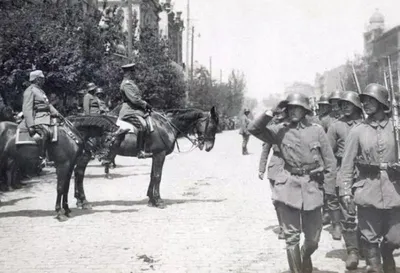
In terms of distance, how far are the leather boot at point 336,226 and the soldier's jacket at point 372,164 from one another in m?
2.08

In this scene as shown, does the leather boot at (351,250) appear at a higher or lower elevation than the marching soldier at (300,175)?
lower

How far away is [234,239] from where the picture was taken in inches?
311

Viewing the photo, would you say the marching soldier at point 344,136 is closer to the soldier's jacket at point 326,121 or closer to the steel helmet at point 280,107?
the soldier's jacket at point 326,121

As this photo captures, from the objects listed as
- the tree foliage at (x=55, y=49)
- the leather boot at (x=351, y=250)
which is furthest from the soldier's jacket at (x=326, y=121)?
the tree foliage at (x=55, y=49)

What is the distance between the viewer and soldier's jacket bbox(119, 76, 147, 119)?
35.1 ft

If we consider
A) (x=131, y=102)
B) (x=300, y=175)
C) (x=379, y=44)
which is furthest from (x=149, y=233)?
(x=379, y=44)

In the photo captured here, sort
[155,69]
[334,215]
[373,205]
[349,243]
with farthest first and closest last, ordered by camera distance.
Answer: [155,69]
[334,215]
[349,243]
[373,205]

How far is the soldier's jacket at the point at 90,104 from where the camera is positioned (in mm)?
15273

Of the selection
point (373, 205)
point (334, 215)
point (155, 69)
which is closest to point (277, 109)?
point (373, 205)

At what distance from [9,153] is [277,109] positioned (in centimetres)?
591

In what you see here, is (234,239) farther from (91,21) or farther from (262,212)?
(91,21)

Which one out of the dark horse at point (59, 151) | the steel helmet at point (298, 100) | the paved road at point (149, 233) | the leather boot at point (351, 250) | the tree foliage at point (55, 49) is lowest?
the paved road at point (149, 233)

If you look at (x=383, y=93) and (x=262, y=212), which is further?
(x=262, y=212)

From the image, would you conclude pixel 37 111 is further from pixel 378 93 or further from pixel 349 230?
pixel 378 93
